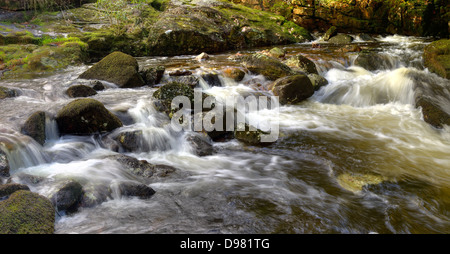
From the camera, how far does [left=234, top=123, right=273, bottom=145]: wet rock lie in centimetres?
604

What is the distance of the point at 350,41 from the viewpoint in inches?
610

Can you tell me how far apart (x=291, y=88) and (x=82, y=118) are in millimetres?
5815

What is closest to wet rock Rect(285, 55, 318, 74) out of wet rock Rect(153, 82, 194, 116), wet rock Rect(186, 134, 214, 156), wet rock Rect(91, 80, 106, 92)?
wet rock Rect(153, 82, 194, 116)

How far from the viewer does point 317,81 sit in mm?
9328

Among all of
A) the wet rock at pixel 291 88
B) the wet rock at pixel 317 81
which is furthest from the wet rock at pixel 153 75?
the wet rock at pixel 317 81

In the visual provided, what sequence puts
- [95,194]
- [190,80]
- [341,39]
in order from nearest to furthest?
[95,194], [190,80], [341,39]

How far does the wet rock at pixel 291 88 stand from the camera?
847 cm

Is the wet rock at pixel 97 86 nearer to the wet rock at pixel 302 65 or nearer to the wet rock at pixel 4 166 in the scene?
the wet rock at pixel 4 166

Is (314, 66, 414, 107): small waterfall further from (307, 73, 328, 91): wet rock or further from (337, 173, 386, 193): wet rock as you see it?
(337, 173, 386, 193): wet rock

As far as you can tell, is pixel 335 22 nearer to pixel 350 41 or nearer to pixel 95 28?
pixel 350 41

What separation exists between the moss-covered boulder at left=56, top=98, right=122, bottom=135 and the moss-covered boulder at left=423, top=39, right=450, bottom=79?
9883mm

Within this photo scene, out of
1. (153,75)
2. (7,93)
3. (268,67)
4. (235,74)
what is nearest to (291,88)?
(268,67)

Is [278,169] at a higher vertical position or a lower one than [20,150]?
lower

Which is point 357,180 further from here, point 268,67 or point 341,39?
point 341,39
